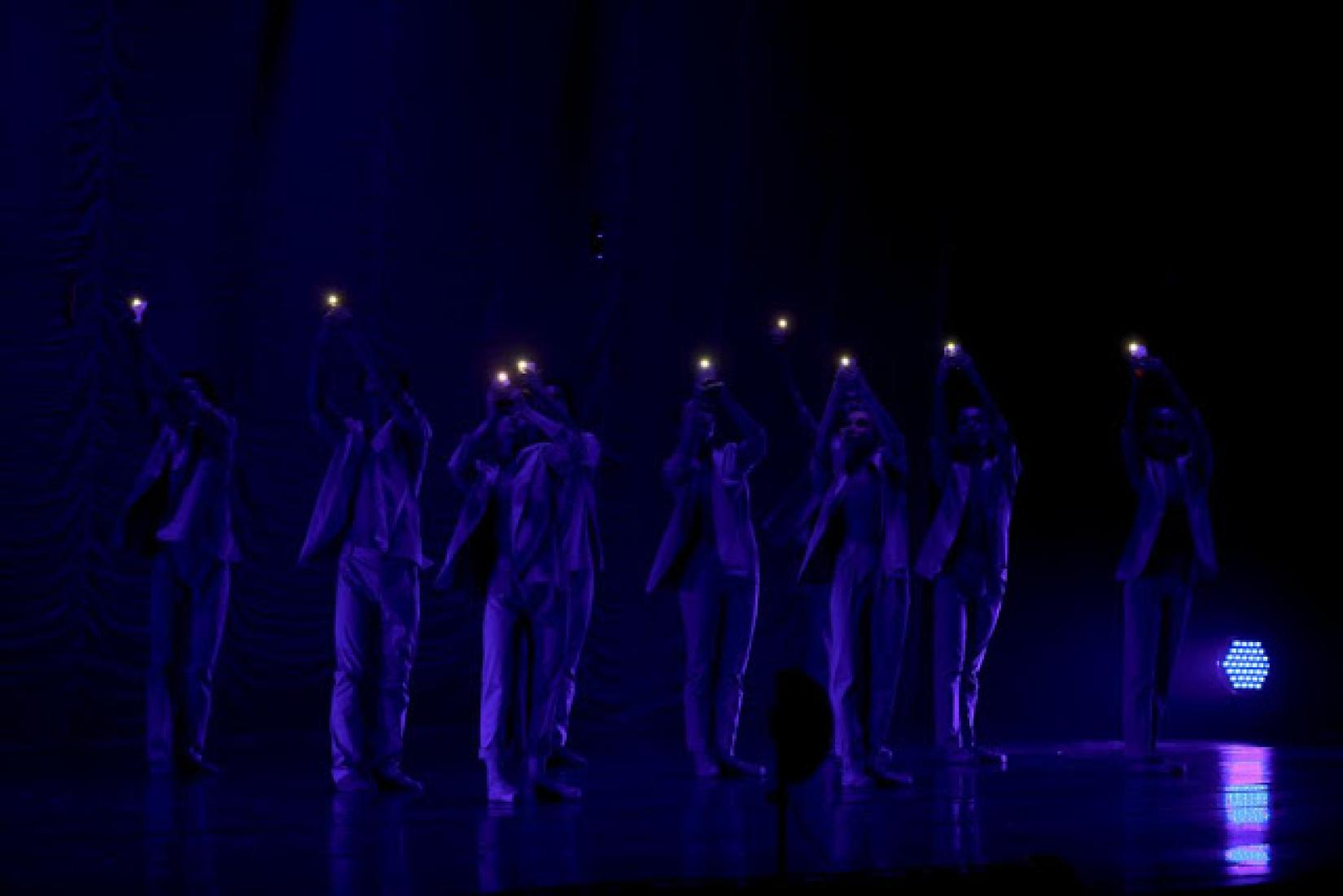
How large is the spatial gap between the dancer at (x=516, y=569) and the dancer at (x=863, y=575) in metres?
1.58

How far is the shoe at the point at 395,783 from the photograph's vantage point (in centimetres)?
816

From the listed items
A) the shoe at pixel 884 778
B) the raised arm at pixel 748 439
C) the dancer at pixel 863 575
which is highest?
the raised arm at pixel 748 439

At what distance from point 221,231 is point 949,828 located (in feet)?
21.6

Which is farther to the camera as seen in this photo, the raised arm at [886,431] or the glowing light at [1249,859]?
the raised arm at [886,431]

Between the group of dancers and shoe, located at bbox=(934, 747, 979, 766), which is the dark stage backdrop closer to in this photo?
the group of dancers

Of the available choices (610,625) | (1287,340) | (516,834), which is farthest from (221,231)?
(1287,340)

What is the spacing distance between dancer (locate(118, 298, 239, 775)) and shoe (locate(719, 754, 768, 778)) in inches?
106

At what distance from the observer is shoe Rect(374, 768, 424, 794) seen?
26.8 feet

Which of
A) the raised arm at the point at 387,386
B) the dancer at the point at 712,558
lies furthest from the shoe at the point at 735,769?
the raised arm at the point at 387,386

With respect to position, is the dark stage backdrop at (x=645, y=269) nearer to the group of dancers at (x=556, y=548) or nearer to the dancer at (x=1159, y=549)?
the group of dancers at (x=556, y=548)

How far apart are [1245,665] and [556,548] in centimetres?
748

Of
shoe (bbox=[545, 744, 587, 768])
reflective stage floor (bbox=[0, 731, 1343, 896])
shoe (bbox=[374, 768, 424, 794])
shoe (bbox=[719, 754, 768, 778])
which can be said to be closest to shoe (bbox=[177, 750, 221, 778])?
reflective stage floor (bbox=[0, 731, 1343, 896])

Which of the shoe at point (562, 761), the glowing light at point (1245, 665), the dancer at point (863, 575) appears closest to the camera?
the dancer at point (863, 575)

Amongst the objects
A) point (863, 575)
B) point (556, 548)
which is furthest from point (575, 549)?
point (863, 575)
